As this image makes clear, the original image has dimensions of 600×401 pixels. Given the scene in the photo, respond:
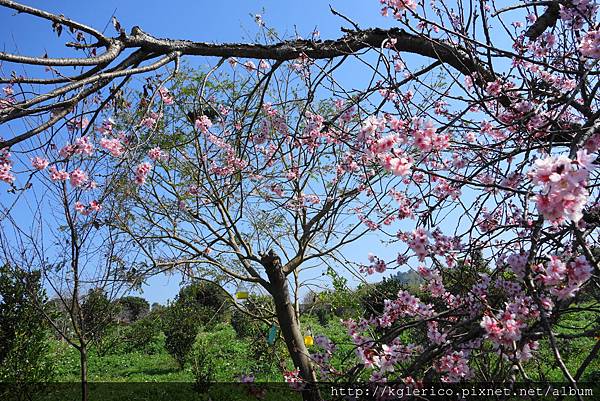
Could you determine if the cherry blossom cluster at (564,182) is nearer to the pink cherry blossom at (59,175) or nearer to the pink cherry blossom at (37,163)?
the pink cherry blossom at (37,163)

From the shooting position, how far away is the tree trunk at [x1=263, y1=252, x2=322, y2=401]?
3770mm

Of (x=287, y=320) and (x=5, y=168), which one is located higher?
(x=5, y=168)

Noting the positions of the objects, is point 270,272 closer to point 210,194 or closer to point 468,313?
point 210,194

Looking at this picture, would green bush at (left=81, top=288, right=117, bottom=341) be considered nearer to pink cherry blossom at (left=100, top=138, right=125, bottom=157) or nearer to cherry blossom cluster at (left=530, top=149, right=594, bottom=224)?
pink cherry blossom at (left=100, top=138, right=125, bottom=157)

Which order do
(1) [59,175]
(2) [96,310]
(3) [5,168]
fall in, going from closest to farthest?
(3) [5,168]
(1) [59,175]
(2) [96,310]

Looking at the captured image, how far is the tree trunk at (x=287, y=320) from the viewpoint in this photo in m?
3.77

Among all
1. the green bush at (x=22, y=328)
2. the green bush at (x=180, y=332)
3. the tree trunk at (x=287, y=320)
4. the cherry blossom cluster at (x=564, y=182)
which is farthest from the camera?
the green bush at (x=180, y=332)

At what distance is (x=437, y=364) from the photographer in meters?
1.97

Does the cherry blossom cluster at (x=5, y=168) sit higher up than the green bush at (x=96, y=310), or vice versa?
the cherry blossom cluster at (x=5, y=168)

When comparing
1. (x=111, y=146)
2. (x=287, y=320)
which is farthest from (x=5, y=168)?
(x=287, y=320)

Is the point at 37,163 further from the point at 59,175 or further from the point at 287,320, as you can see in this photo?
the point at 287,320

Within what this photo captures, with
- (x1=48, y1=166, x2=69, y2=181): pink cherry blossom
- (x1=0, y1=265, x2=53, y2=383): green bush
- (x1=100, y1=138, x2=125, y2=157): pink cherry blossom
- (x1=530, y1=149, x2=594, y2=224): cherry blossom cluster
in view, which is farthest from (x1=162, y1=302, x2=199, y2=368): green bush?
(x1=530, y1=149, x2=594, y2=224): cherry blossom cluster

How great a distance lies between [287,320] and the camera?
4.13 metres

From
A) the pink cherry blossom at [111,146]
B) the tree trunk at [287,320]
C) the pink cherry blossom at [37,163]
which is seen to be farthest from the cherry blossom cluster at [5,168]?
the tree trunk at [287,320]
